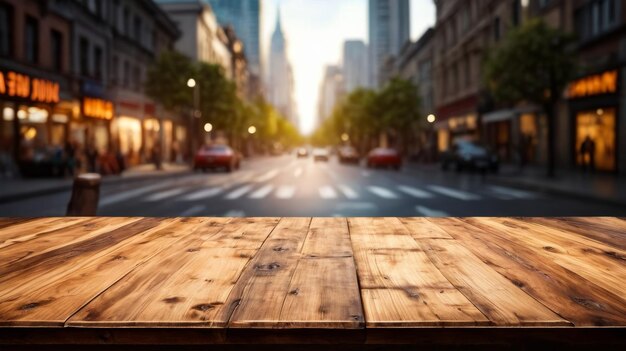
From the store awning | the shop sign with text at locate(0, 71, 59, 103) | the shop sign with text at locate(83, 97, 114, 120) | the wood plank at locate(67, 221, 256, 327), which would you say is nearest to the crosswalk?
the shop sign with text at locate(0, 71, 59, 103)

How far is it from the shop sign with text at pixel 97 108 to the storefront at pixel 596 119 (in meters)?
23.4

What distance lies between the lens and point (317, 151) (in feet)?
182

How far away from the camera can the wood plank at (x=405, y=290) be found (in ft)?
4.91

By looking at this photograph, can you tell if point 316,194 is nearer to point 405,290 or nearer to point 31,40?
point 405,290

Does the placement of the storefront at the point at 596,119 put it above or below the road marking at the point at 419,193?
above

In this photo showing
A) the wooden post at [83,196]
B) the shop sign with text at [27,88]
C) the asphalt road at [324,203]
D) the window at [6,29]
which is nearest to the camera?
the wooden post at [83,196]

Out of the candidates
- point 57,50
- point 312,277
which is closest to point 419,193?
point 312,277

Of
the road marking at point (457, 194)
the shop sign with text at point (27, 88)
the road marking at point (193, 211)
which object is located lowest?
the road marking at point (457, 194)

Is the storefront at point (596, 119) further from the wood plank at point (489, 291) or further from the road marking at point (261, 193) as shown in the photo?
the wood plank at point (489, 291)

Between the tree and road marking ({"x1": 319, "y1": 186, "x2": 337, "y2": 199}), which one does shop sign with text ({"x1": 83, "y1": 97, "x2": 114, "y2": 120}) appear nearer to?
road marking ({"x1": 319, "y1": 186, "x2": 337, "y2": 199})

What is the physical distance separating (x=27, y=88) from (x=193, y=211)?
1517 centimetres

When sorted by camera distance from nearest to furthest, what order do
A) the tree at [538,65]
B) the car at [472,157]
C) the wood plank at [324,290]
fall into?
the wood plank at [324,290]
the tree at [538,65]
the car at [472,157]

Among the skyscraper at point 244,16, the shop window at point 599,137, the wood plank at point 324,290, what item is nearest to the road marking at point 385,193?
the shop window at point 599,137
